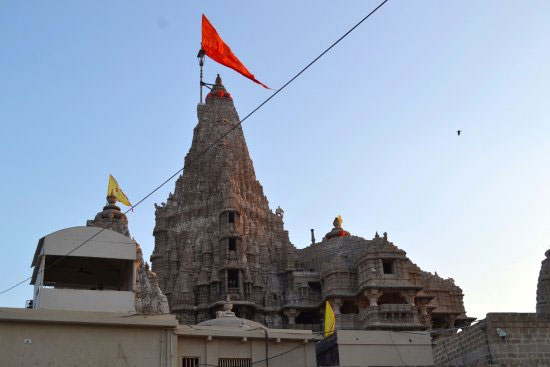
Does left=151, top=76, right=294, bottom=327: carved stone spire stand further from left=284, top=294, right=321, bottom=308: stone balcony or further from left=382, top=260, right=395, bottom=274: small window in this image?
left=382, top=260, right=395, bottom=274: small window

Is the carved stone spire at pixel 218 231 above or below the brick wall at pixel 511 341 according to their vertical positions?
above

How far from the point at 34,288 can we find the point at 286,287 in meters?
29.7

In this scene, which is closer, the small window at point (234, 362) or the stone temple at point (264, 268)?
the small window at point (234, 362)

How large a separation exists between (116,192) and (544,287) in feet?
90.1

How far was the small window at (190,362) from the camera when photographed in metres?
18.9

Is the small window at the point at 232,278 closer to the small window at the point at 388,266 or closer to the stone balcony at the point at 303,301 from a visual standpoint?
the stone balcony at the point at 303,301

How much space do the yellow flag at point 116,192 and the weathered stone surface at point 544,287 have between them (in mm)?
26412

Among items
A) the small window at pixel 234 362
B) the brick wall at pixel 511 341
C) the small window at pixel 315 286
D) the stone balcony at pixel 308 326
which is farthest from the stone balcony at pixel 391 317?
the small window at pixel 234 362

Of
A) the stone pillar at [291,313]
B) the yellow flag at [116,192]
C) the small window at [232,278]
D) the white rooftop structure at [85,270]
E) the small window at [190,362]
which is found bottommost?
the small window at [190,362]

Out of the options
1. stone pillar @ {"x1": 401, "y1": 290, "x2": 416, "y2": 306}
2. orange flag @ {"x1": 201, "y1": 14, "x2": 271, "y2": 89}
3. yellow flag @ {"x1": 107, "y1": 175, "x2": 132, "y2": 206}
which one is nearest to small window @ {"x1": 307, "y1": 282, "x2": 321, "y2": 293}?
stone pillar @ {"x1": 401, "y1": 290, "x2": 416, "y2": 306}

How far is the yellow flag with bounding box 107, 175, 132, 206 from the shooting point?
44281mm

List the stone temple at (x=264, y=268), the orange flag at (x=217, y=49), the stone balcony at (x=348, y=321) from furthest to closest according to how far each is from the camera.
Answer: the stone temple at (x=264, y=268) → the stone balcony at (x=348, y=321) → the orange flag at (x=217, y=49)

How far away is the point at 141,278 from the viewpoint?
37.6m

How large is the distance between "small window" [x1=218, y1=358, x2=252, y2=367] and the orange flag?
1224cm
